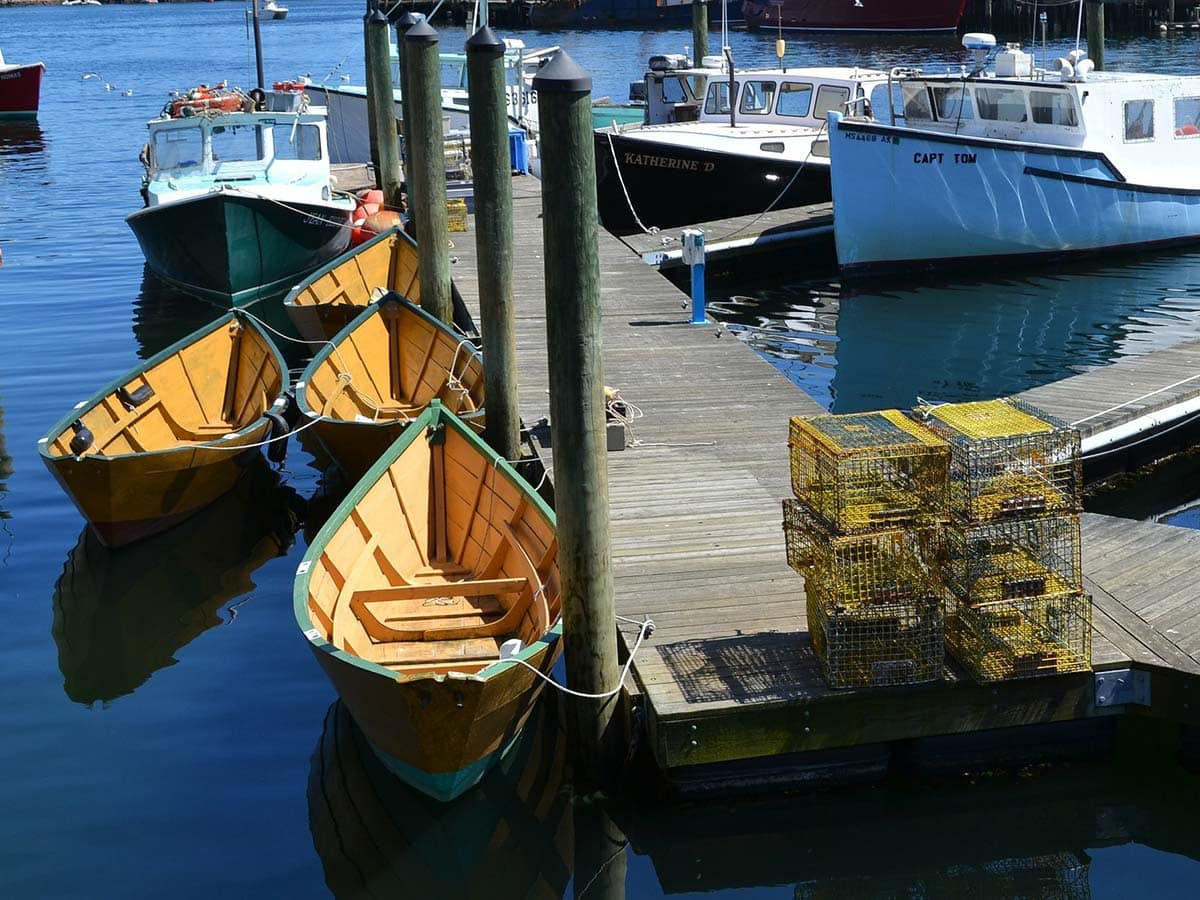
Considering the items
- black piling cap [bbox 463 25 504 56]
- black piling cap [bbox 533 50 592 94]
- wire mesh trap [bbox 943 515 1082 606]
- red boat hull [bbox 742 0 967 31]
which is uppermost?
red boat hull [bbox 742 0 967 31]

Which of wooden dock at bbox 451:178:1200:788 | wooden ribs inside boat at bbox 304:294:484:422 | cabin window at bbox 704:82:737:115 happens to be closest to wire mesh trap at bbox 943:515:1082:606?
wooden dock at bbox 451:178:1200:788

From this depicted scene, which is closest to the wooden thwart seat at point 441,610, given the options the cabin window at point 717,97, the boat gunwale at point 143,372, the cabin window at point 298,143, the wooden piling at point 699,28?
the boat gunwale at point 143,372

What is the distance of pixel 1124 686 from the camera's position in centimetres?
707

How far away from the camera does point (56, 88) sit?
53.9m

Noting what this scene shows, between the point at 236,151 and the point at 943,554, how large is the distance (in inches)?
602

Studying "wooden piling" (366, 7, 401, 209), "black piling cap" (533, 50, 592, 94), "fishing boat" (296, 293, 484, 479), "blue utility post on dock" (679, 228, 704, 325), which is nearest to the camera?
"black piling cap" (533, 50, 592, 94)

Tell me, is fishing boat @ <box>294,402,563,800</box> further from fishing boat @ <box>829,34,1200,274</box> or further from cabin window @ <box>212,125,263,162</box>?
cabin window @ <box>212,125,263,162</box>

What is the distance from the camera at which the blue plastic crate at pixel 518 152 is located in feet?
72.1

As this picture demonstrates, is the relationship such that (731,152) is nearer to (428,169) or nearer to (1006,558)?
(428,169)

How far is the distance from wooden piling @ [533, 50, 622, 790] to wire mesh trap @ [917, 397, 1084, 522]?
5.56 ft

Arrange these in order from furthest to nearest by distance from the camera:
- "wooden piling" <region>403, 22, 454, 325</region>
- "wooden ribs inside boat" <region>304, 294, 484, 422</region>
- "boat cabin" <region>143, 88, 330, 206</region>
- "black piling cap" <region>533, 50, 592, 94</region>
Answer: "boat cabin" <region>143, 88, 330, 206</region> < "wooden piling" <region>403, 22, 454, 325</region> < "wooden ribs inside boat" <region>304, 294, 484, 422</region> < "black piling cap" <region>533, 50, 592, 94</region>

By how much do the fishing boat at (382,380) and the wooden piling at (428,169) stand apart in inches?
23.8

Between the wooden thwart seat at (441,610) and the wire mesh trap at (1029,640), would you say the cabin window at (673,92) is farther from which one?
the wire mesh trap at (1029,640)

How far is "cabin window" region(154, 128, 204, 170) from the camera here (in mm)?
19625
